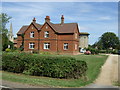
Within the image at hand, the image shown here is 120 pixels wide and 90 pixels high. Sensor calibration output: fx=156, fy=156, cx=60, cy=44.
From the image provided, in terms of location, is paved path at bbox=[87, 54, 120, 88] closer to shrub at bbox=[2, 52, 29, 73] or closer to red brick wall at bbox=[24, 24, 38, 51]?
shrub at bbox=[2, 52, 29, 73]

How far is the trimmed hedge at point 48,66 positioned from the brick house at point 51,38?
25.6 meters

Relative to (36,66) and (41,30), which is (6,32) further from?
(36,66)

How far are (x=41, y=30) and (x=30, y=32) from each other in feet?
10.7

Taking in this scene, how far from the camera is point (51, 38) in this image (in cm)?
3772

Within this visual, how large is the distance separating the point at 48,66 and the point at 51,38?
27.7 m

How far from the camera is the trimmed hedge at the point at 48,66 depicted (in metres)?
9.77

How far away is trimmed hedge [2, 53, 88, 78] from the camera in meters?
9.77

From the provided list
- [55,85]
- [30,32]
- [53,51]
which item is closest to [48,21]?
[30,32]

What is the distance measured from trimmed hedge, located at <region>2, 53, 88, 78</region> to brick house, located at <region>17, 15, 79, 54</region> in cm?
2563

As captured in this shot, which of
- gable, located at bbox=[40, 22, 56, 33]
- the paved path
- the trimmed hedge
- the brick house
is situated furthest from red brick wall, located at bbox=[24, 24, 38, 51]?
the trimmed hedge

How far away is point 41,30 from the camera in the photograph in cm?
3875

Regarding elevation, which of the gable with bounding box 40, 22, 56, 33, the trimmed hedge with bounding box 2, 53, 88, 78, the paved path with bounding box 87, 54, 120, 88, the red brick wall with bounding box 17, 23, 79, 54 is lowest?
the paved path with bounding box 87, 54, 120, 88

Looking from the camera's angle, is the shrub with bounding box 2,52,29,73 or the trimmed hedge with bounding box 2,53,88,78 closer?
the trimmed hedge with bounding box 2,53,88,78

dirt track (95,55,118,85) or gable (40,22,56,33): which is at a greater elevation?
gable (40,22,56,33)
